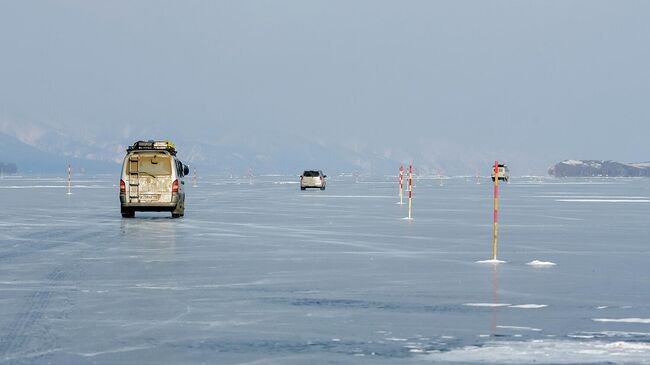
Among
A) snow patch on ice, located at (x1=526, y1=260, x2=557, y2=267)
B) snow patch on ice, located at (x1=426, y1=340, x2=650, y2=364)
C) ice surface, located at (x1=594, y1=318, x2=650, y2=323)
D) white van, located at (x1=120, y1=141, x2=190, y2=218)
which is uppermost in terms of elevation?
white van, located at (x1=120, y1=141, x2=190, y2=218)

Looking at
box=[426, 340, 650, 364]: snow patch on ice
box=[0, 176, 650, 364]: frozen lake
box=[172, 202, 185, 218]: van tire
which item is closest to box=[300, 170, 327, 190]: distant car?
box=[172, 202, 185, 218]: van tire

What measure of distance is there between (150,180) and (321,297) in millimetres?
20835

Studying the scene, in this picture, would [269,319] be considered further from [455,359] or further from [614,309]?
[614,309]

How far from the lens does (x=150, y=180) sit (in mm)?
34281

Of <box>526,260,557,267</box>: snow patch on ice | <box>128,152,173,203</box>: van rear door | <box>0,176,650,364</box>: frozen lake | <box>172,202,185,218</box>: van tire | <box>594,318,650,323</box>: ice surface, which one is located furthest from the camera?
<box>172,202,185,218</box>: van tire

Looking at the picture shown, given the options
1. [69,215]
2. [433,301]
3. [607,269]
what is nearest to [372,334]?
[433,301]

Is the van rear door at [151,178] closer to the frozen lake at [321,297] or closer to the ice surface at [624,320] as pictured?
the frozen lake at [321,297]

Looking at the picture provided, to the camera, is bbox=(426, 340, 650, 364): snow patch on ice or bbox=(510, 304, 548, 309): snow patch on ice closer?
bbox=(426, 340, 650, 364): snow patch on ice

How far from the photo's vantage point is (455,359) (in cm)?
947

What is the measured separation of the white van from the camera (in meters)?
34.3

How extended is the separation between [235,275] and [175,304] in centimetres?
384

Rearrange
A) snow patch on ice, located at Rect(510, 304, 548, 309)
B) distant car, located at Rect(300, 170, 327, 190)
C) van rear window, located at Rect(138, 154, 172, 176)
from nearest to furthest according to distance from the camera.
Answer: snow patch on ice, located at Rect(510, 304, 548, 309) < van rear window, located at Rect(138, 154, 172, 176) < distant car, located at Rect(300, 170, 327, 190)

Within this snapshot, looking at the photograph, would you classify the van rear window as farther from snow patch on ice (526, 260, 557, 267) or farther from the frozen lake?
snow patch on ice (526, 260, 557, 267)

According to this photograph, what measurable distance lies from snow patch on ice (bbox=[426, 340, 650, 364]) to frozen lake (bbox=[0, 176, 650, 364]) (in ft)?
0.06
